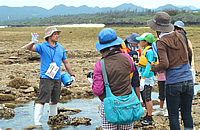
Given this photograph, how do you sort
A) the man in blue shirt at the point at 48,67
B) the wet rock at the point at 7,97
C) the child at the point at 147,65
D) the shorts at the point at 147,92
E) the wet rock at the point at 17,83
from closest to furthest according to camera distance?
the child at the point at 147,65, the man in blue shirt at the point at 48,67, the shorts at the point at 147,92, the wet rock at the point at 7,97, the wet rock at the point at 17,83

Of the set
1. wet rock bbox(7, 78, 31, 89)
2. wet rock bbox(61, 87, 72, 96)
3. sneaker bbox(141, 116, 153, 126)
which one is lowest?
wet rock bbox(61, 87, 72, 96)

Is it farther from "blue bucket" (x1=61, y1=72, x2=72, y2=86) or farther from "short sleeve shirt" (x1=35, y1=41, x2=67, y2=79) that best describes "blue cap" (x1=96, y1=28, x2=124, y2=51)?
"blue bucket" (x1=61, y1=72, x2=72, y2=86)

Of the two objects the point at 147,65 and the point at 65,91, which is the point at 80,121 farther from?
the point at 65,91

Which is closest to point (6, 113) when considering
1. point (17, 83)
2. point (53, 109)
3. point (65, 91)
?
point (53, 109)

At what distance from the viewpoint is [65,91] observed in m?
9.76

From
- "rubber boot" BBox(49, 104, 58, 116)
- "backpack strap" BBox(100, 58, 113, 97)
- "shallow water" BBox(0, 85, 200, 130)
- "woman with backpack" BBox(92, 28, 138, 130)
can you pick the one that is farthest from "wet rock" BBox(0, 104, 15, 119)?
"backpack strap" BBox(100, 58, 113, 97)

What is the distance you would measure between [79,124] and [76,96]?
304cm

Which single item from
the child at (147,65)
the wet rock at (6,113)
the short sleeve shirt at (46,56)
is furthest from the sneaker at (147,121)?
the wet rock at (6,113)

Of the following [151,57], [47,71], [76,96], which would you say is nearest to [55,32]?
[47,71]

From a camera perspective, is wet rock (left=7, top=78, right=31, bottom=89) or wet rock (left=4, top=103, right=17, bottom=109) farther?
wet rock (left=7, top=78, right=31, bottom=89)

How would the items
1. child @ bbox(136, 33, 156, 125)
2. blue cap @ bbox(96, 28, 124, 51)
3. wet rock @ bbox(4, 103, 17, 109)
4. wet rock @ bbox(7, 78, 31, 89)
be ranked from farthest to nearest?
wet rock @ bbox(7, 78, 31, 89) → wet rock @ bbox(4, 103, 17, 109) → child @ bbox(136, 33, 156, 125) → blue cap @ bbox(96, 28, 124, 51)

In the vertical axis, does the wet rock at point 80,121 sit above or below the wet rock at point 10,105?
above

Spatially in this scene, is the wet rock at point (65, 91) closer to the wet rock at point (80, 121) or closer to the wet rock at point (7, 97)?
the wet rock at point (7, 97)

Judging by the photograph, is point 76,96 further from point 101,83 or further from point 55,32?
point 101,83
